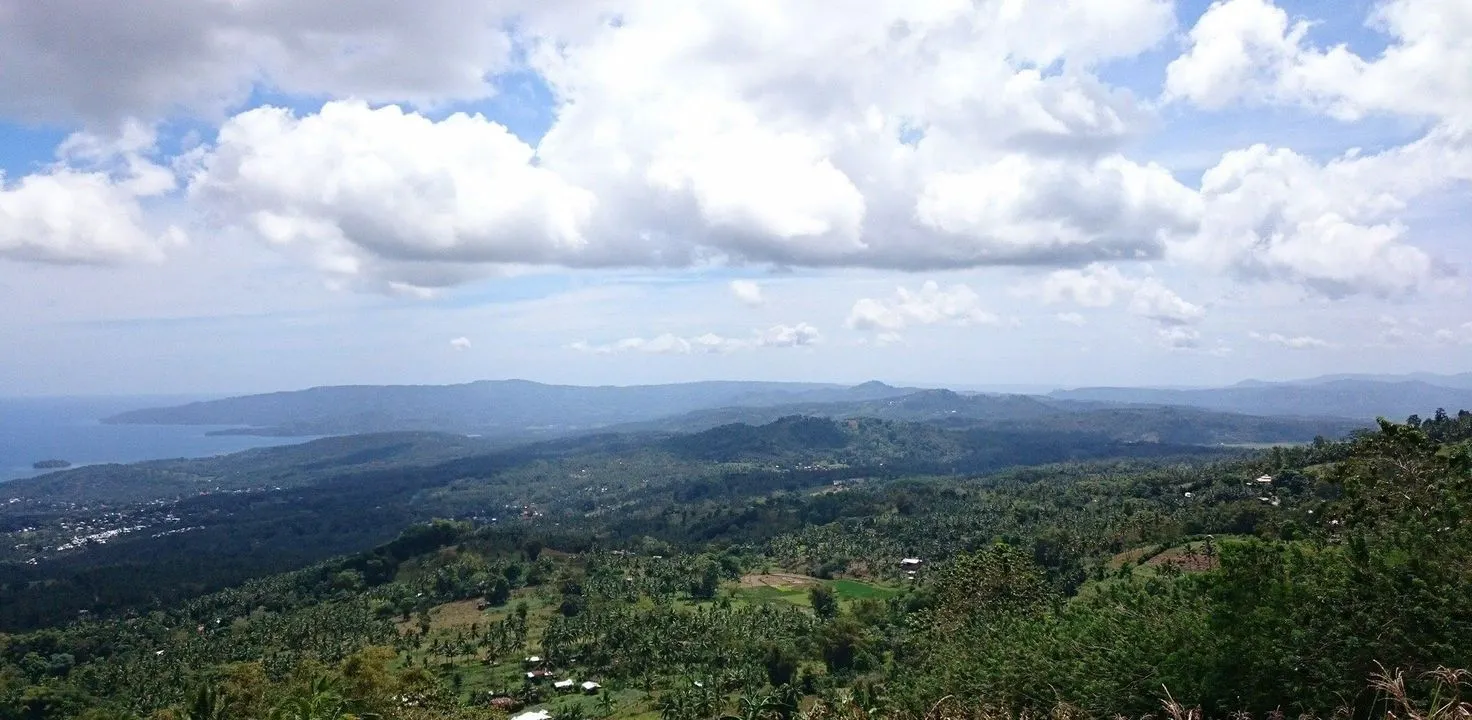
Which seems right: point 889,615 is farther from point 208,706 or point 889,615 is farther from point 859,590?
point 208,706

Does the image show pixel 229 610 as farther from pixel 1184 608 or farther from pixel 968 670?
pixel 1184 608

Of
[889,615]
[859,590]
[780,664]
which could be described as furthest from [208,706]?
[859,590]

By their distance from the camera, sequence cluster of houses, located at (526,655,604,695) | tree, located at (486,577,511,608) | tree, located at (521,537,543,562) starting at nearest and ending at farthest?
1. cluster of houses, located at (526,655,604,695)
2. tree, located at (486,577,511,608)
3. tree, located at (521,537,543,562)

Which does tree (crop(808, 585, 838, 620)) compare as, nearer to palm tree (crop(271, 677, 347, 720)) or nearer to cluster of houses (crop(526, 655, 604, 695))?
cluster of houses (crop(526, 655, 604, 695))

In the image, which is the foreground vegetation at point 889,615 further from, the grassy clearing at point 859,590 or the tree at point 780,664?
the grassy clearing at point 859,590

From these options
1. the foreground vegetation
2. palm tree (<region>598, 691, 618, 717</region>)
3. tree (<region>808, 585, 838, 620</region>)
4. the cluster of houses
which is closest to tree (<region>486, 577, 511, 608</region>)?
the foreground vegetation

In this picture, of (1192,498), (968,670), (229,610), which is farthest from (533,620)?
(1192,498)

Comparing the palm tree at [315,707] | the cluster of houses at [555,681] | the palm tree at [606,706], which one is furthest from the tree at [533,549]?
the palm tree at [315,707]
